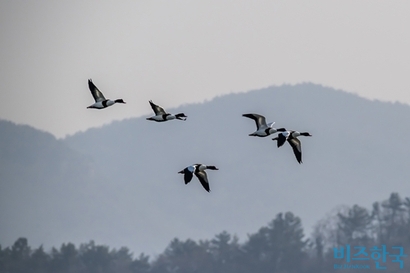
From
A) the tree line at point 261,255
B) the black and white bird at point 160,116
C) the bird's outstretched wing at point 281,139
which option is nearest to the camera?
the bird's outstretched wing at point 281,139

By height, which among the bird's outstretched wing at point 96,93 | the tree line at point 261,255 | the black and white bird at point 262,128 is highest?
the tree line at point 261,255

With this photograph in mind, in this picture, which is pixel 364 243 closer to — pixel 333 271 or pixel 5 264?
pixel 333 271

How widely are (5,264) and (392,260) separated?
4010 cm

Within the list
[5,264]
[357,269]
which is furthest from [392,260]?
[5,264]

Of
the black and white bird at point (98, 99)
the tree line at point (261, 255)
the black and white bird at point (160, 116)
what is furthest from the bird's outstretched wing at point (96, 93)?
the tree line at point (261, 255)

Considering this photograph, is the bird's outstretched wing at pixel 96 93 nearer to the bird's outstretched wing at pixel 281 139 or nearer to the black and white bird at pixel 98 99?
the black and white bird at pixel 98 99

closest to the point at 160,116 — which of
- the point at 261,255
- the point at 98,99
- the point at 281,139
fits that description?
the point at 98,99

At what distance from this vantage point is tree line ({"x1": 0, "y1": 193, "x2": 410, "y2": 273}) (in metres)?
114

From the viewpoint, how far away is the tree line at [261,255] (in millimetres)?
113938

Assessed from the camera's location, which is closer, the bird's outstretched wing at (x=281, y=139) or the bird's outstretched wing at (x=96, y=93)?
the bird's outstretched wing at (x=281, y=139)

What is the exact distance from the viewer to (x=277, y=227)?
405 ft

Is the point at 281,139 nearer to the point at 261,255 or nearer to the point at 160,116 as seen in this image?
the point at 160,116

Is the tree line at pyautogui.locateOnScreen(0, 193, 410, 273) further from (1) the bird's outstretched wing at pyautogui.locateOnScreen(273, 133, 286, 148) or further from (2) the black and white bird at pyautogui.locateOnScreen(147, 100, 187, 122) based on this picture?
(1) the bird's outstretched wing at pyautogui.locateOnScreen(273, 133, 286, 148)

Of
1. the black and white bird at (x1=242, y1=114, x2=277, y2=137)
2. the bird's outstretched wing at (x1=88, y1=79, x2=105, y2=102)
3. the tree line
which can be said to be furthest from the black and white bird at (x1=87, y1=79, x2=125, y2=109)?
the tree line
